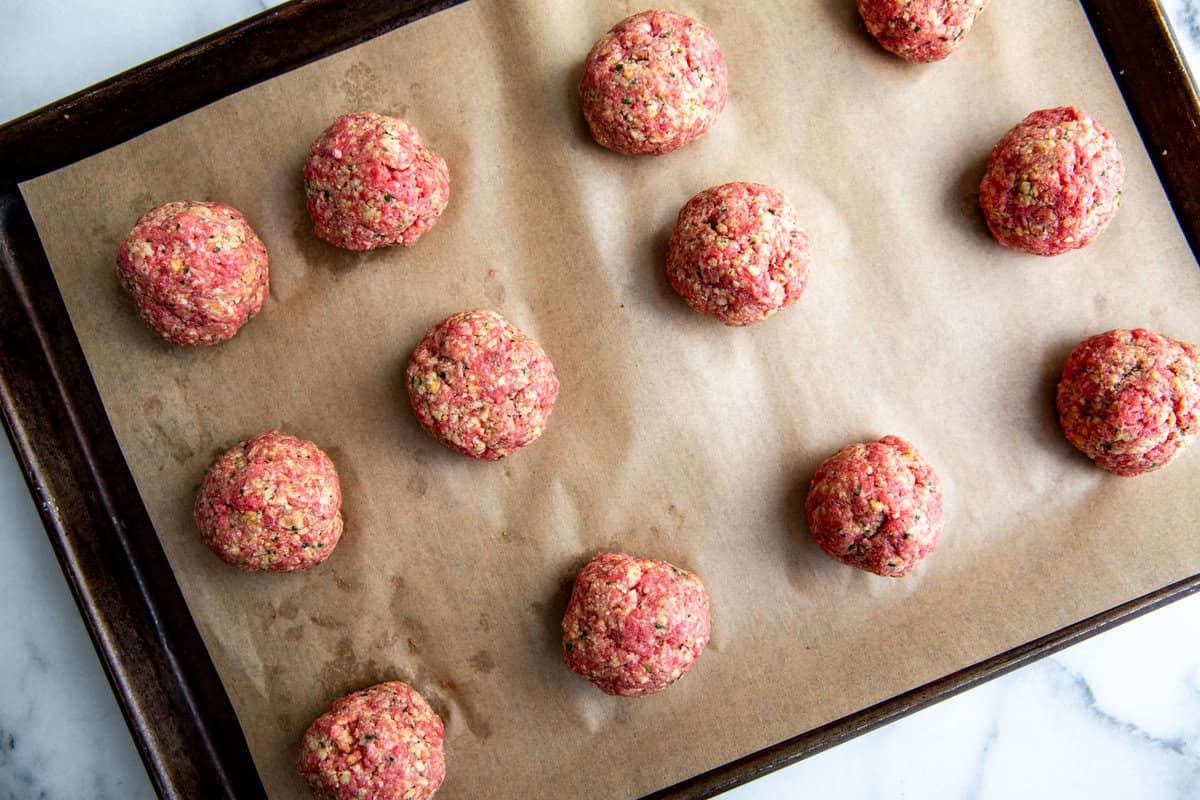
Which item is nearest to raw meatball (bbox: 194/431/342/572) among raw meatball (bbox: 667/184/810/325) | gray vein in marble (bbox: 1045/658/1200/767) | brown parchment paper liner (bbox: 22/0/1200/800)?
brown parchment paper liner (bbox: 22/0/1200/800)

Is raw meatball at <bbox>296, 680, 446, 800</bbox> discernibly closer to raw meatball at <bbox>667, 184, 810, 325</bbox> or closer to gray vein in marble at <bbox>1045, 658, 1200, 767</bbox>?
raw meatball at <bbox>667, 184, 810, 325</bbox>

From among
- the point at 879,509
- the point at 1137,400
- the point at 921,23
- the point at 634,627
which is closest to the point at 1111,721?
the point at 1137,400

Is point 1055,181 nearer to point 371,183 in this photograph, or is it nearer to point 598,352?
point 598,352

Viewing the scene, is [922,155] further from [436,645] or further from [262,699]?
[262,699]

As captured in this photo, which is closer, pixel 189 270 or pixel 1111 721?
pixel 189 270

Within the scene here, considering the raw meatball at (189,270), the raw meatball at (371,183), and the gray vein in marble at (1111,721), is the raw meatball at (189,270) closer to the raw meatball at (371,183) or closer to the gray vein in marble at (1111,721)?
the raw meatball at (371,183)

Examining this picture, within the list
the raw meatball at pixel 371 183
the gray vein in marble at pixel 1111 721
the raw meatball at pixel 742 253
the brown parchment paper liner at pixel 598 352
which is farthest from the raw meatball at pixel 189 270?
the gray vein in marble at pixel 1111 721
